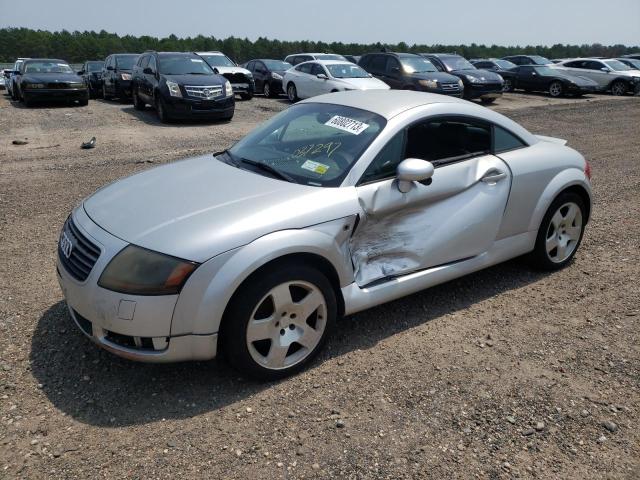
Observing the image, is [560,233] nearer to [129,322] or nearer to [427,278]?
[427,278]

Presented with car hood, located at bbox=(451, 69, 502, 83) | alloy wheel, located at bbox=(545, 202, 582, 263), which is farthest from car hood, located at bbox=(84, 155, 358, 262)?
car hood, located at bbox=(451, 69, 502, 83)

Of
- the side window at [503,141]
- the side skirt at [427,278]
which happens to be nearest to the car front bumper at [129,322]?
the side skirt at [427,278]

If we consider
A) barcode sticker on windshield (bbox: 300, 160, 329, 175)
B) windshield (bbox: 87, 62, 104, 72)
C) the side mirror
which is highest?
the side mirror

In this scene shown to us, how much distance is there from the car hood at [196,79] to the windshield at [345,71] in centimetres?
425

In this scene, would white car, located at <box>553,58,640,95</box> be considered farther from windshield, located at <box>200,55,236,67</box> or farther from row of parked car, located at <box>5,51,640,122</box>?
windshield, located at <box>200,55,236,67</box>

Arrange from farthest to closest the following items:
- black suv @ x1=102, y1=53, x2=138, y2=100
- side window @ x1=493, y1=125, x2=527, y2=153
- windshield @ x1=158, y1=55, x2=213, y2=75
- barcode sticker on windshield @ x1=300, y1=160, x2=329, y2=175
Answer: black suv @ x1=102, y1=53, x2=138, y2=100
windshield @ x1=158, y1=55, x2=213, y2=75
side window @ x1=493, y1=125, x2=527, y2=153
barcode sticker on windshield @ x1=300, y1=160, x2=329, y2=175

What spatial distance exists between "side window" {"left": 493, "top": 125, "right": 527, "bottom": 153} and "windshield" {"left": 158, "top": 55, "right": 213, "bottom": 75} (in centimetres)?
1033

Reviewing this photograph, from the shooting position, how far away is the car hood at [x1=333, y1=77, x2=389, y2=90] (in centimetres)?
1512

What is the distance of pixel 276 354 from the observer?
10.1ft

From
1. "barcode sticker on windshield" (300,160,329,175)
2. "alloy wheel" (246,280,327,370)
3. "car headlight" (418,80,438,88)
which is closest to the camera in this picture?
"alloy wheel" (246,280,327,370)

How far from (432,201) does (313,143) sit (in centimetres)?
91

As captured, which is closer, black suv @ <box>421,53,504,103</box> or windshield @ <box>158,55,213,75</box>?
windshield @ <box>158,55,213,75</box>

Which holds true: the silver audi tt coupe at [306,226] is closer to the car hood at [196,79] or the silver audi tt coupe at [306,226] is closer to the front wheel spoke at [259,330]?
the front wheel spoke at [259,330]

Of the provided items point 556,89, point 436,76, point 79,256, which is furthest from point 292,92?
point 79,256
